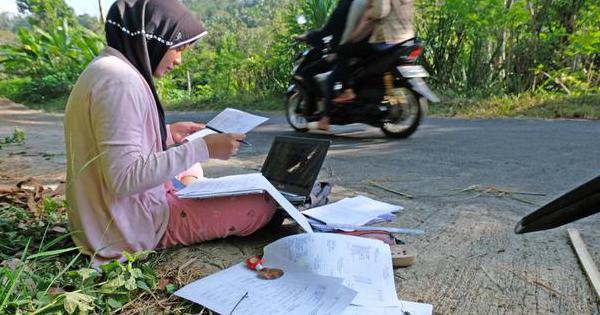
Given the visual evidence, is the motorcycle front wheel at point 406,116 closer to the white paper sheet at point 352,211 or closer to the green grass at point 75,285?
the white paper sheet at point 352,211

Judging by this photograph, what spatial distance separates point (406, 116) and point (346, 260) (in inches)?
123

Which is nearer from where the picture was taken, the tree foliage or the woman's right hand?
the woman's right hand

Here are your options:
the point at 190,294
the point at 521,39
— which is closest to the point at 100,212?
the point at 190,294

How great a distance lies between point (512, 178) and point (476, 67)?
4.97 metres

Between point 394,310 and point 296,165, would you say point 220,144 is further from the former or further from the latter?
point 394,310

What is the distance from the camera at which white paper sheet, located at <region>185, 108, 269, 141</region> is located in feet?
5.86

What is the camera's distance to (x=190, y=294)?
1.41 m

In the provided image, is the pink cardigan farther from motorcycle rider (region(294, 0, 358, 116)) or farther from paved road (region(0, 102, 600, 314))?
motorcycle rider (region(294, 0, 358, 116))

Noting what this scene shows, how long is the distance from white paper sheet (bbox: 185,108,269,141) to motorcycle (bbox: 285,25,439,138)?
263cm

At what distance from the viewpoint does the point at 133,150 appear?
4.90 ft

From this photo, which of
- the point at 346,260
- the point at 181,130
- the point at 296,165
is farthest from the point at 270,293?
the point at 181,130

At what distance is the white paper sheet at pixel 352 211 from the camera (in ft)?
6.54

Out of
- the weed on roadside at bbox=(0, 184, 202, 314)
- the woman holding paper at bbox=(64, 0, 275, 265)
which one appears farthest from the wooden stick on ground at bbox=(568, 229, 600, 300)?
the weed on roadside at bbox=(0, 184, 202, 314)

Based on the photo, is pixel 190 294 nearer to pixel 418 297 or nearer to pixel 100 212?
pixel 100 212
